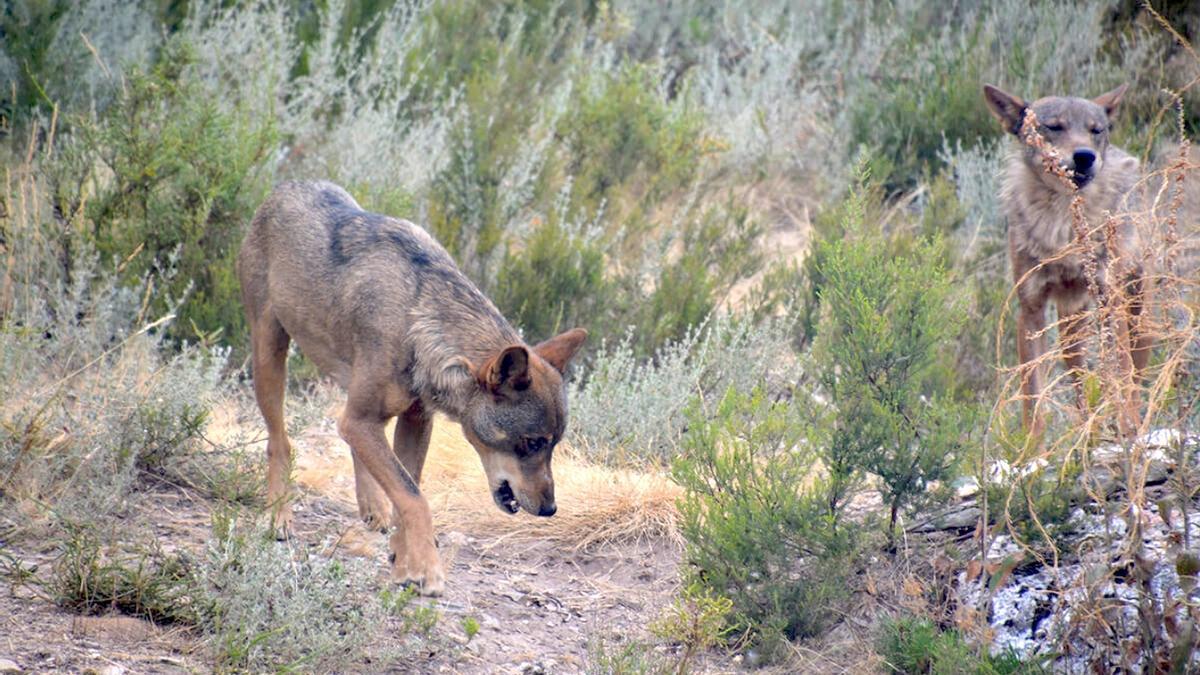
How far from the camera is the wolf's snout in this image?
6.66 meters

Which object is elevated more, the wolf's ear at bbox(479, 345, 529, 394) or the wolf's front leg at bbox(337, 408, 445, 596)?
the wolf's ear at bbox(479, 345, 529, 394)

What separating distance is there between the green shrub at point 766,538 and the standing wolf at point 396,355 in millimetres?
665

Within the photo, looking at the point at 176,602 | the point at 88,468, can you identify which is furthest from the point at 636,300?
the point at 176,602

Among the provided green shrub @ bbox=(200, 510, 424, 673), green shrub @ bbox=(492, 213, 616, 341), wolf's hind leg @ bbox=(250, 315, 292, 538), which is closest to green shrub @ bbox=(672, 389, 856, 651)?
green shrub @ bbox=(200, 510, 424, 673)

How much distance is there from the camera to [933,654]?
Result: 171 inches

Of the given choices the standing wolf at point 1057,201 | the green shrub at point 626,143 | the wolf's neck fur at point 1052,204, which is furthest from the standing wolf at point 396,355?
the green shrub at point 626,143

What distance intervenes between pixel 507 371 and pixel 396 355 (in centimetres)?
58

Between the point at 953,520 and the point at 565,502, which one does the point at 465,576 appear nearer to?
the point at 565,502

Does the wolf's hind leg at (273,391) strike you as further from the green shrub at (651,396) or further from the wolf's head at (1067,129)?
the wolf's head at (1067,129)

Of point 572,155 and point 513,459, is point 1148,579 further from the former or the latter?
point 572,155

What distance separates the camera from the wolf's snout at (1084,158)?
21.9 feet

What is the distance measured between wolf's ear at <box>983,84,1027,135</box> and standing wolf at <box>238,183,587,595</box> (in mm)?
3209

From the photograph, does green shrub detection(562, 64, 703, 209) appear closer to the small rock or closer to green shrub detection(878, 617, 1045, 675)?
the small rock

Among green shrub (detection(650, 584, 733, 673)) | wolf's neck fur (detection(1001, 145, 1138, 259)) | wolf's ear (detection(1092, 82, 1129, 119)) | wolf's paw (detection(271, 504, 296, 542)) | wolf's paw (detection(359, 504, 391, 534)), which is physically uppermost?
wolf's ear (detection(1092, 82, 1129, 119))
